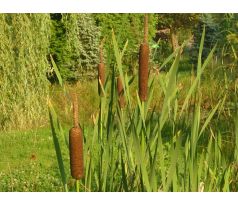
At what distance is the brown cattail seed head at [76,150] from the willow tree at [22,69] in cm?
635

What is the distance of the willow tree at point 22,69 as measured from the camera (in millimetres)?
7611

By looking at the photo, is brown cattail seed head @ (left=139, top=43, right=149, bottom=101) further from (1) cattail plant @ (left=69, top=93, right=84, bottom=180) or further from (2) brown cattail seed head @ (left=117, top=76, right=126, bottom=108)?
(1) cattail plant @ (left=69, top=93, right=84, bottom=180)

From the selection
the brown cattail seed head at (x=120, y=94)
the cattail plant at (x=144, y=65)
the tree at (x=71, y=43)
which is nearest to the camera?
the cattail plant at (x=144, y=65)

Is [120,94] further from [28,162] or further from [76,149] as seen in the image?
[28,162]

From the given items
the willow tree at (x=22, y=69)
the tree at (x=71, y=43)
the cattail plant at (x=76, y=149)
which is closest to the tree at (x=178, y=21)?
the tree at (x=71, y=43)

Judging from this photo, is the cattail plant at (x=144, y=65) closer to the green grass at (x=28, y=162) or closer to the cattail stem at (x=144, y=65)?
the cattail stem at (x=144, y=65)

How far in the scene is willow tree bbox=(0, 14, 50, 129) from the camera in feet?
25.0

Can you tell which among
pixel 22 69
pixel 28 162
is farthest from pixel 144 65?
pixel 22 69

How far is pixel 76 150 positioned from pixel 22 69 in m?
6.60

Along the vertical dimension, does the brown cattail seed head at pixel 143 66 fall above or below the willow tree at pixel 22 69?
above

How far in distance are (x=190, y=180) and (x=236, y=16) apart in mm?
7333

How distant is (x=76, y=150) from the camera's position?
136 cm
